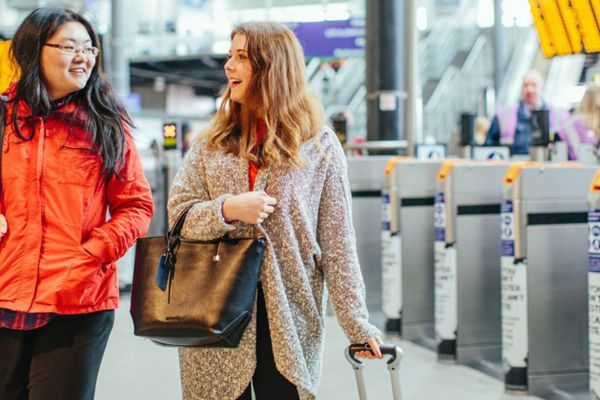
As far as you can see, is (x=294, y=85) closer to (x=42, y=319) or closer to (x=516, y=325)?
(x=42, y=319)

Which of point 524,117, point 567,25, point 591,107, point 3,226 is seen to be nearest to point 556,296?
point 567,25

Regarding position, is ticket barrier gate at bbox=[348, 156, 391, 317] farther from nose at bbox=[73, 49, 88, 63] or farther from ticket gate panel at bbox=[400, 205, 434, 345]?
nose at bbox=[73, 49, 88, 63]

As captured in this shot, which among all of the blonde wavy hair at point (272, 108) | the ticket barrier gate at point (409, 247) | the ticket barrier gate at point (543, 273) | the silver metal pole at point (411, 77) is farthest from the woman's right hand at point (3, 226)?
the silver metal pole at point (411, 77)

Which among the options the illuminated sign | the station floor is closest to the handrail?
the illuminated sign

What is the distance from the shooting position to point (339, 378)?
5.50 metres

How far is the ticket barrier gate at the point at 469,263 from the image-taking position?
5.80 m

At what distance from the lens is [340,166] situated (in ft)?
8.60

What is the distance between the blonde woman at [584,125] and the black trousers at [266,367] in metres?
4.27

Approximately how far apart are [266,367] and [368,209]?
519 centimetres

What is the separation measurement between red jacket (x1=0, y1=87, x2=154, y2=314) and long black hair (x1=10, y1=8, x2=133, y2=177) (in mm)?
30

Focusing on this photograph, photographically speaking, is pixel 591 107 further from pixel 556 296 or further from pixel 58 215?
pixel 58 215

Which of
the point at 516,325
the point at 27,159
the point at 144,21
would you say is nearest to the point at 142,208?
the point at 27,159

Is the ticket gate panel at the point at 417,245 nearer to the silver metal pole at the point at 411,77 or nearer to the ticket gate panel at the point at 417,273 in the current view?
the ticket gate panel at the point at 417,273

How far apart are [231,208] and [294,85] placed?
42 centimetres
